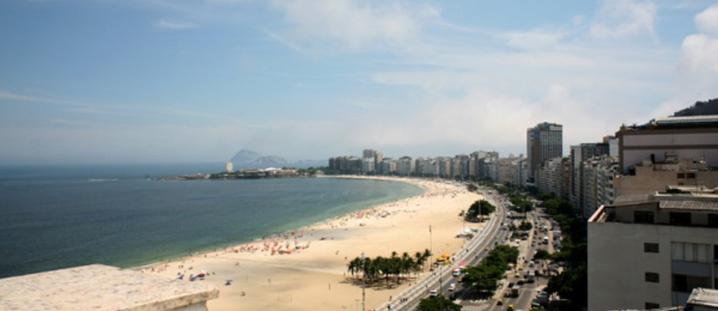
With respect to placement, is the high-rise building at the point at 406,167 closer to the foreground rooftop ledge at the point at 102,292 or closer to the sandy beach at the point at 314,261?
the sandy beach at the point at 314,261

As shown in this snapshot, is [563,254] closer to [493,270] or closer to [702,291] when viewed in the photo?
[493,270]

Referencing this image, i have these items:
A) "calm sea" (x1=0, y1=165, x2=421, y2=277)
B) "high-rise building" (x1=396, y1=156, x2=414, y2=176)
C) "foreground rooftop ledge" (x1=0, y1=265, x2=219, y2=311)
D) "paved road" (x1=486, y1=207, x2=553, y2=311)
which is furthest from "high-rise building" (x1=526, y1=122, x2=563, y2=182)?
"foreground rooftop ledge" (x1=0, y1=265, x2=219, y2=311)

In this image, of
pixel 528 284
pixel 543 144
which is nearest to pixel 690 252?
pixel 528 284

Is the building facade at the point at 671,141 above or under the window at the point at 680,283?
above

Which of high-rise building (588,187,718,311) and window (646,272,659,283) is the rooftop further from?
window (646,272,659,283)

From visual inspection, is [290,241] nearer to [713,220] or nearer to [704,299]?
[713,220]

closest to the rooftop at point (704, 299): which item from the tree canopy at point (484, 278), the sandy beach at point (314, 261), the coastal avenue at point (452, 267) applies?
the sandy beach at point (314, 261)
